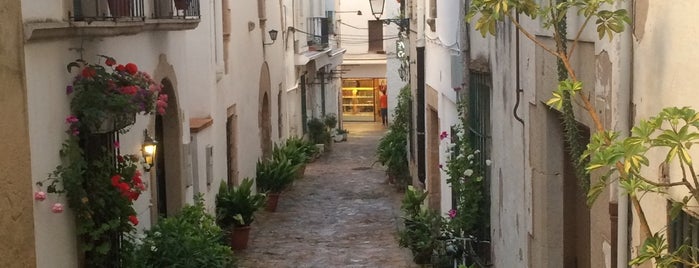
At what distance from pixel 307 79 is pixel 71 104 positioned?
76.1ft

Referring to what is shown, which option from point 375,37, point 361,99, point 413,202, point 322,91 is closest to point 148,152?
point 413,202

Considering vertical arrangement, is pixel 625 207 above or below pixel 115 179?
above

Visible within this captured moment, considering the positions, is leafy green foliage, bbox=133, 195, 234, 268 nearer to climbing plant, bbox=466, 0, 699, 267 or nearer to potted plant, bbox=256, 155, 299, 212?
climbing plant, bbox=466, 0, 699, 267

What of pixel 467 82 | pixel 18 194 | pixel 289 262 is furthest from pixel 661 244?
pixel 289 262

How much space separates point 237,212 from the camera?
14.7 metres

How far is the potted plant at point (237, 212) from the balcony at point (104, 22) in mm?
4876

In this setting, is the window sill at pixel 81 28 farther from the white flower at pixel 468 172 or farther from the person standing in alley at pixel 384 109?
the person standing in alley at pixel 384 109

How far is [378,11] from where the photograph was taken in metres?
24.0

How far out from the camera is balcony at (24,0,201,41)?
6.80 metres

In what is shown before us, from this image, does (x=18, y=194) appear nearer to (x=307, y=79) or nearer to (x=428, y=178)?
(x=428, y=178)

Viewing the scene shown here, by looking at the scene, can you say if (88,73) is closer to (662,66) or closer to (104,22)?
(104,22)

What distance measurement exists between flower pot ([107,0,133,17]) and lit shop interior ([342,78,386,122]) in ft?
113

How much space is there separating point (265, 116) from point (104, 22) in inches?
553

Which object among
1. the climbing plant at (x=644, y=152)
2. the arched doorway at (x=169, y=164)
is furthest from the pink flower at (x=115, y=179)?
the arched doorway at (x=169, y=164)
